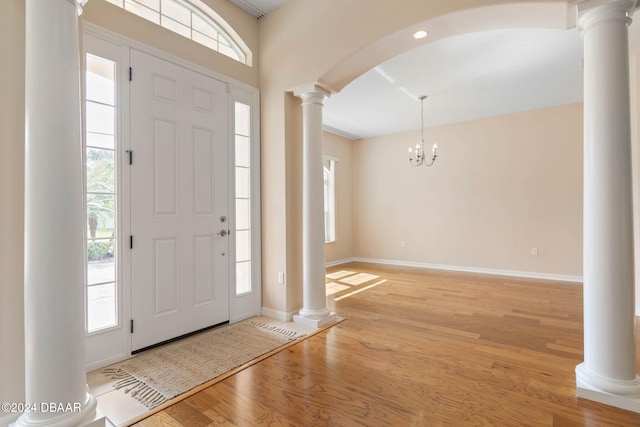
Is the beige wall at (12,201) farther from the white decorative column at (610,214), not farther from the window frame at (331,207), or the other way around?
the window frame at (331,207)

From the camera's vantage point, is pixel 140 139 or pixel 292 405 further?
pixel 140 139

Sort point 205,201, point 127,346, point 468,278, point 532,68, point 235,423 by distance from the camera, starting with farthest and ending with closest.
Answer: point 468,278 < point 532,68 < point 205,201 < point 127,346 < point 235,423

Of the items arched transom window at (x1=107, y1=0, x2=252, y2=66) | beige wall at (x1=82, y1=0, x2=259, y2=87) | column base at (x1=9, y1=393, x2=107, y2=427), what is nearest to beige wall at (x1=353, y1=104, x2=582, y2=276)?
beige wall at (x1=82, y1=0, x2=259, y2=87)

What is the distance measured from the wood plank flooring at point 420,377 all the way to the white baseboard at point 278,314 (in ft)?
1.60

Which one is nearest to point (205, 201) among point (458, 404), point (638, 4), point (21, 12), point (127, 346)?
point (127, 346)

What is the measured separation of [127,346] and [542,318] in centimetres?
406

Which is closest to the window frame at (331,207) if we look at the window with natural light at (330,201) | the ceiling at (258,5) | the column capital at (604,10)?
the window with natural light at (330,201)

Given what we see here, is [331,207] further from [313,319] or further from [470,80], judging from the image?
[313,319]

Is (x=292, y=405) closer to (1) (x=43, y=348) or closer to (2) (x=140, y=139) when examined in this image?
(1) (x=43, y=348)

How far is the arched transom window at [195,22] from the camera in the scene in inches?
105

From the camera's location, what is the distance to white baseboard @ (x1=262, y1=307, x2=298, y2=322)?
3326mm

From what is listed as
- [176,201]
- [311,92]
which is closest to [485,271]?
[311,92]

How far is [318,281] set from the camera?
130 inches

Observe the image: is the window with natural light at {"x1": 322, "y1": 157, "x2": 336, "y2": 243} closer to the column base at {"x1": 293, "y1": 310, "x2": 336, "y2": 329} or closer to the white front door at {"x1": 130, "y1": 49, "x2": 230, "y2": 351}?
the column base at {"x1": 293, "y1": 310, "x2": 336, "y2": 329}
